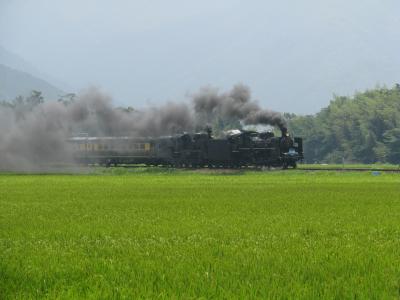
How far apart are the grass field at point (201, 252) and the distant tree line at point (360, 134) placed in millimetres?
138837

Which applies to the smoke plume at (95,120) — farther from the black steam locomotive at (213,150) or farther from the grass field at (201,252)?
the grass field at (201,252)

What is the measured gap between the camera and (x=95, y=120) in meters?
96.1

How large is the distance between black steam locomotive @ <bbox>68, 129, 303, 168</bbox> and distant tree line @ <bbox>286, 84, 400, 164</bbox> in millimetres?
88432

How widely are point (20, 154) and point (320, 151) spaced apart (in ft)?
393

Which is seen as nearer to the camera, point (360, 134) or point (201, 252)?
point (201, 252)

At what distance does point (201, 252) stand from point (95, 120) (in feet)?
272

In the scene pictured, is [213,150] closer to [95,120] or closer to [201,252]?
[95,120]

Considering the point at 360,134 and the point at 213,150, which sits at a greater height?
the point at 360,134

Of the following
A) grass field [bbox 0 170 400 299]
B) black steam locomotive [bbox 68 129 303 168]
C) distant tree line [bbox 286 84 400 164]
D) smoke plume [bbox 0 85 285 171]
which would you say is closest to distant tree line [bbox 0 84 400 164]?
distant tree line [bbox 286 84 400 164]

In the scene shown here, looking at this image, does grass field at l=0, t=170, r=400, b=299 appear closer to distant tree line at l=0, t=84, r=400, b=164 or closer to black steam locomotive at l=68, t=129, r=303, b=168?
black steam locomotive at l=68, t=129, r=303, b=168

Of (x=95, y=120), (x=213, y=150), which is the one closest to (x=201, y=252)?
(x=213, y=150)

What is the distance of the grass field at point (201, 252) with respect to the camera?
11.1 m

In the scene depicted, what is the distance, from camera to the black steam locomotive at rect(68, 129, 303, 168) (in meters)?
73.1

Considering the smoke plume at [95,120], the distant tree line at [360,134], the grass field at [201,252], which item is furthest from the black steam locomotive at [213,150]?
the distant tree line at [360,134]
